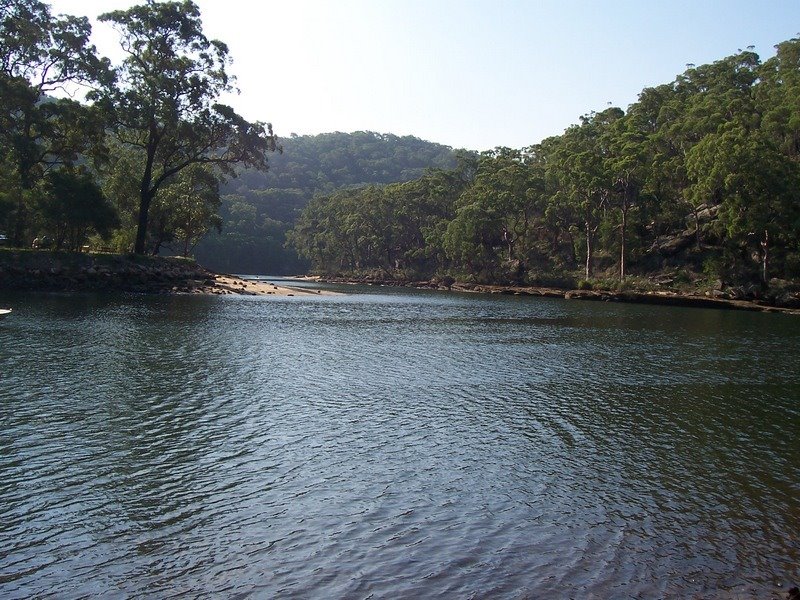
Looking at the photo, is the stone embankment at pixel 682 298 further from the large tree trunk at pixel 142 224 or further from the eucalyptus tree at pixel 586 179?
the large tree trunk at pixel 142 224

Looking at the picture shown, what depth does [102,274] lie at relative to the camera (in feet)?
222

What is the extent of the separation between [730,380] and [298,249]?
163384 mm

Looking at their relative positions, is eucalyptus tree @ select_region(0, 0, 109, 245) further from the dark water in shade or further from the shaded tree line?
the dark water in shade

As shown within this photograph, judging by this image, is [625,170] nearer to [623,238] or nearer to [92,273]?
[623,238]

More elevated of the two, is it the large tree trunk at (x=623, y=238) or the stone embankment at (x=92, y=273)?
the large tree trunk at (x=623, y=238)

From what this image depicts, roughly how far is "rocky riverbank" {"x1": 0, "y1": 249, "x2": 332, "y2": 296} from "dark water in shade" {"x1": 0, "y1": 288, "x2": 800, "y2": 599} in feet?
110

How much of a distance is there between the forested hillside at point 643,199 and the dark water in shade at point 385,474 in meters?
51.8

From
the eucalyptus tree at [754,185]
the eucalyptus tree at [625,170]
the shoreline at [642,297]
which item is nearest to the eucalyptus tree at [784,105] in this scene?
the eucalyptus tree at [754,185]

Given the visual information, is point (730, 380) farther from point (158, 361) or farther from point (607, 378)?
point (158, 361)

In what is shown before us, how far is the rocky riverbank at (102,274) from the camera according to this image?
63625 millimetres

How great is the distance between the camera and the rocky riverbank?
63.6m

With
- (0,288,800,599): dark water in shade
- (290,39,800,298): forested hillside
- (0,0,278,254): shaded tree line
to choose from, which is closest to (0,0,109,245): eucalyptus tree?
(0,0,278,254): shaded tree line

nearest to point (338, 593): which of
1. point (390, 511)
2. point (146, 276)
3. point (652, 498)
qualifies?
point (390, 511)

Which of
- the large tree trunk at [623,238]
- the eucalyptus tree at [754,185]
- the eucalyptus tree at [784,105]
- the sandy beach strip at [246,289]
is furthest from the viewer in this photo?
the large tree trunk at [623,238]
